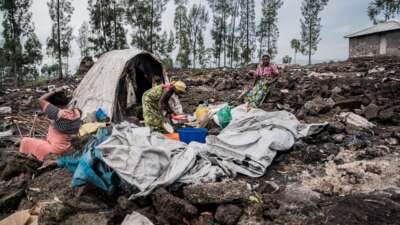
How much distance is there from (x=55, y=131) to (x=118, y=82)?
279cm

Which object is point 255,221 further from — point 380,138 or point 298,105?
point 298,105

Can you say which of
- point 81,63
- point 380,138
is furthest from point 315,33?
point 380,138

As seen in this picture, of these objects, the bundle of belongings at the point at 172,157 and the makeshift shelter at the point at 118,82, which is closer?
the bundle of belongings at the point at 172,157

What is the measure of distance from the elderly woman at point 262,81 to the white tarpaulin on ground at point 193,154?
2022mm

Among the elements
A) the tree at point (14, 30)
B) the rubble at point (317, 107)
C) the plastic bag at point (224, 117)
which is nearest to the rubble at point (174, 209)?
the plastic bag at point (224, 117)

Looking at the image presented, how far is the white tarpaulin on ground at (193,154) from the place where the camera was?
3168 millimetres

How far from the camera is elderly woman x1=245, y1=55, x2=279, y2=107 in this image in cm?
640

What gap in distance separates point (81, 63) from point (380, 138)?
19263 millimetres

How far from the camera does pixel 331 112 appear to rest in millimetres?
6773

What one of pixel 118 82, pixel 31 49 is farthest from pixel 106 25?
pixel 118 82

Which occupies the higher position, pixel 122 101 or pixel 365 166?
pixel 122 101

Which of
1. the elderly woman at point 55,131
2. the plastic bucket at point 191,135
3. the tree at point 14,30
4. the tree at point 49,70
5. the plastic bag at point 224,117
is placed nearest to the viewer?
the elderly woman at point 55,131

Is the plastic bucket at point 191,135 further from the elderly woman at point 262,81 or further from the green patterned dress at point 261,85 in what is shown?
the green patterned dress at point 261,85

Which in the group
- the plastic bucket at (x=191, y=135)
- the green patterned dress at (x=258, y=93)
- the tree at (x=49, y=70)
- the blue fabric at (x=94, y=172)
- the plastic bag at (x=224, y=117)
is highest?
the tree at (x=49, y=70)
